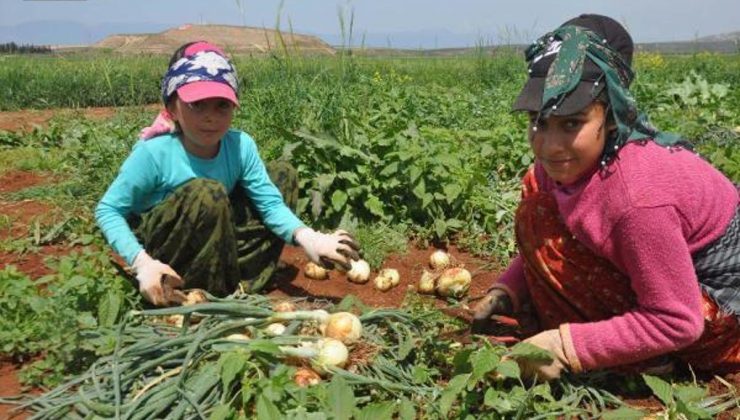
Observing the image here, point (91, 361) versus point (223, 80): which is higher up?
point (223, 80)

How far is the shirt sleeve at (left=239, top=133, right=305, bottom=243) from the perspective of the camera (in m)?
2.88

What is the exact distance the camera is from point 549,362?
6.13 ft

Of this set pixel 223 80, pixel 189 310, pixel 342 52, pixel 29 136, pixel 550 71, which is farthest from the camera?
pixel 29 136

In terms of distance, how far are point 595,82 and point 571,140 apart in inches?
6.3

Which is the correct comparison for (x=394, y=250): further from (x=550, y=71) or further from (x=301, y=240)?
(x=550, y=71)

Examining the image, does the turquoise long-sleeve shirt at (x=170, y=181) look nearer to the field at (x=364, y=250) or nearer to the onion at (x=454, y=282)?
the field at (x=364, y=250)

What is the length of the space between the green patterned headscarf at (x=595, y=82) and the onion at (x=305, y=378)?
3.18 feet

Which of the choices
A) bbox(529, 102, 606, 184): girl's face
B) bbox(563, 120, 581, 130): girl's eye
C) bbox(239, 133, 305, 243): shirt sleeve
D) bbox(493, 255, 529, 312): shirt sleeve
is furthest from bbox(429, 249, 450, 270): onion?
bbox(563, 120, 581, 130): girl's eye

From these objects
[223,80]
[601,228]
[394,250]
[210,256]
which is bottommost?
[394,250]

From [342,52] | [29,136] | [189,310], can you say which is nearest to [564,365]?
[189,310]

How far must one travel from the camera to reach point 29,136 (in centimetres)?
650

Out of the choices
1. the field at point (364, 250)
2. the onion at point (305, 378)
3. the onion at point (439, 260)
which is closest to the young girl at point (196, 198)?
the field at point (364, 250)

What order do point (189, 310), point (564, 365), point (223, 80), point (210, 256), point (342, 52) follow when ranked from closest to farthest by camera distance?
point (564, 365)
point (189, 310)
point (223, 80)
point (210, 256)
point (342, 52)

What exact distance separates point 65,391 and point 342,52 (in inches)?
123
